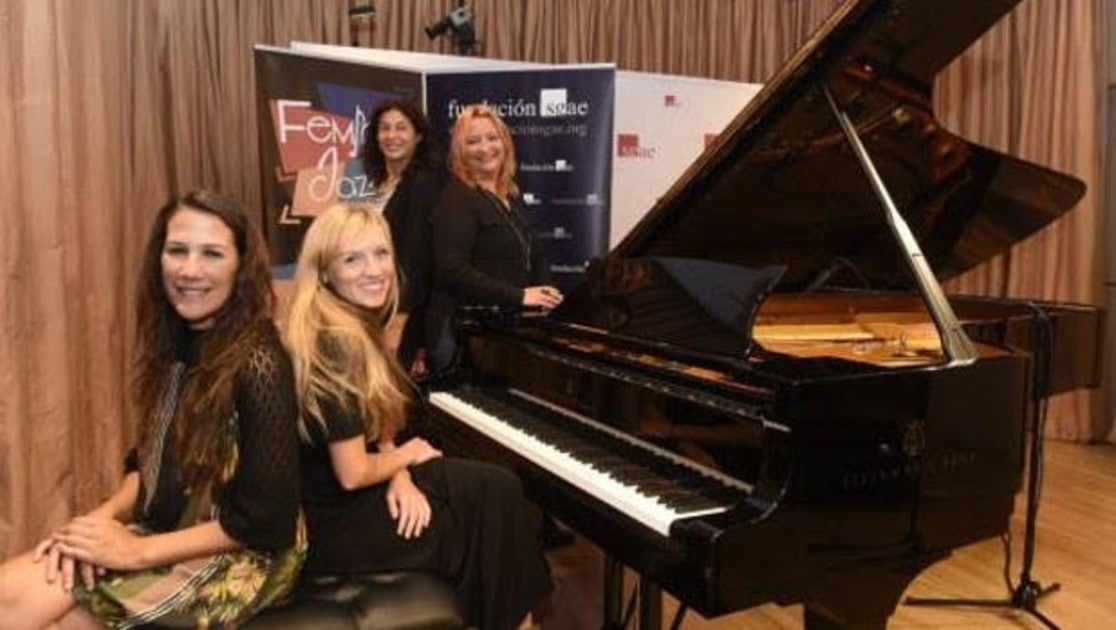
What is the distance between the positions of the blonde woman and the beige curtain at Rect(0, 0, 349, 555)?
1.79 m

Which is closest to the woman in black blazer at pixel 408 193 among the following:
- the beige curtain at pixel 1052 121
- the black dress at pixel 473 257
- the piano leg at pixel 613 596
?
the black dress at pixel 473 257

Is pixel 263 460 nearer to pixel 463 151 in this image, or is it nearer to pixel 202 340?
pixel 202 340

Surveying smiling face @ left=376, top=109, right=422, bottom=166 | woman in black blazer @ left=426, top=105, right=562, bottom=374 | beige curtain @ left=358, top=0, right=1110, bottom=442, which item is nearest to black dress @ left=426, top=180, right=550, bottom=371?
woman in black blazer @ left=426, top=105, right=562, bottom=374

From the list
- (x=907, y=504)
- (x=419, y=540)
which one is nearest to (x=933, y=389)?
(x=907, y=504)

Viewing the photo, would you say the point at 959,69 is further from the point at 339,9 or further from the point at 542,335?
the point at 542,335

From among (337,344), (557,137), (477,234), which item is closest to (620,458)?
(337,344)

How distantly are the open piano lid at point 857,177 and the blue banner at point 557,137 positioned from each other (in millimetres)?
1442

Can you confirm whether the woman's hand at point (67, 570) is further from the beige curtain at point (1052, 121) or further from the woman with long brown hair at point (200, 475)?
the beige curtain at point (1052, 121)

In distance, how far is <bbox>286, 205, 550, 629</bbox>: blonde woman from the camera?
5.76 feet

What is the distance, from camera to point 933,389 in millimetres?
1630

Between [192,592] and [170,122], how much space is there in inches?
125

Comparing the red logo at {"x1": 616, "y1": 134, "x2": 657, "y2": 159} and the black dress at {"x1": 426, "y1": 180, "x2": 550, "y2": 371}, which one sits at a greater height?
the red logo at {"x1": 616, "y1": 134, "x2": 657, "y2": 159}

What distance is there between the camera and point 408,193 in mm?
3588

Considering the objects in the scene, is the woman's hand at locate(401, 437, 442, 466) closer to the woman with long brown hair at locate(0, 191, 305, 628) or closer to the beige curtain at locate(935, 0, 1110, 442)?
the woman with long brown hair at locate(0, 191, 305, 628)
